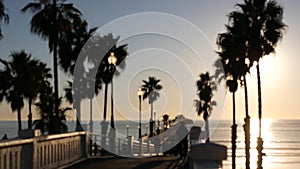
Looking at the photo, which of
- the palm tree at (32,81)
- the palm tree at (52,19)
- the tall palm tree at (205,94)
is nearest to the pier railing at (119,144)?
the palm tree at (52,19)

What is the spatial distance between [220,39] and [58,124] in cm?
1512

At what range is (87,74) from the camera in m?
44.9

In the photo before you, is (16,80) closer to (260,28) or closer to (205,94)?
(260,28)

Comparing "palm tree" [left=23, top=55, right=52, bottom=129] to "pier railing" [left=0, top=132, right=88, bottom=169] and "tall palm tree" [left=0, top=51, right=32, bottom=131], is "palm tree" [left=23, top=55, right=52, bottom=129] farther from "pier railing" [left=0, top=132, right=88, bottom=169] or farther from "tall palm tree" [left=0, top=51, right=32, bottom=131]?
"pier railing" [left=0, top=132, right=88, bottom=169]

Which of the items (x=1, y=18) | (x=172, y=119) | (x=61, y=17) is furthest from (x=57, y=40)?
(x=172, y=119)

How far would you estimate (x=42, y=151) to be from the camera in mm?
16500

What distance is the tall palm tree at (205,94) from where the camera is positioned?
7912cm

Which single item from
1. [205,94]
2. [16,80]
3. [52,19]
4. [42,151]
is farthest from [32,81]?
[205,94]

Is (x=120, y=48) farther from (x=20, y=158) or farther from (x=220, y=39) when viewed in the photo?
(x=20, y=158)

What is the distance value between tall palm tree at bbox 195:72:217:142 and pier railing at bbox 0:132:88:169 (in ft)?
183

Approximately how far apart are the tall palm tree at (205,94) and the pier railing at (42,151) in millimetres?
55851

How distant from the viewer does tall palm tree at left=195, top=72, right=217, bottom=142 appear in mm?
79125

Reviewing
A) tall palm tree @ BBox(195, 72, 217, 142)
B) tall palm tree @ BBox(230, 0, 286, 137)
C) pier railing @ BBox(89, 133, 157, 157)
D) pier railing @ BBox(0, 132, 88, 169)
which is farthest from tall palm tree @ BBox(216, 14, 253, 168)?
tall palm tree @ BBox(195, 72, 217, 142)

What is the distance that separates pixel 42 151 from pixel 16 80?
95.3 feet
